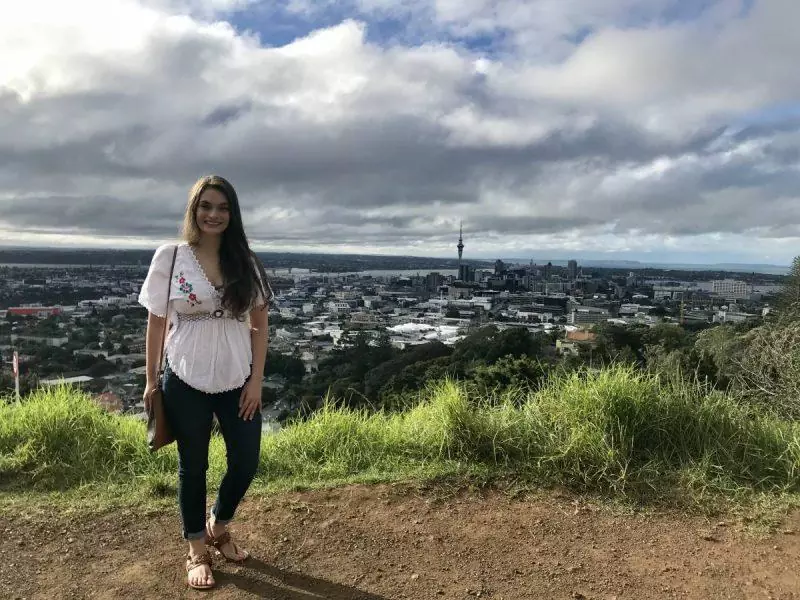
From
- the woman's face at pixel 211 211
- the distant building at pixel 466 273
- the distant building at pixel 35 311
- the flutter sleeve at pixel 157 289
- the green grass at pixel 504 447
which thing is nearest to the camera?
the flutter sleeve at pixel 157 289

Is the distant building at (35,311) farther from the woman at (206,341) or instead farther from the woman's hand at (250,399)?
the woman's hand at (250,399)

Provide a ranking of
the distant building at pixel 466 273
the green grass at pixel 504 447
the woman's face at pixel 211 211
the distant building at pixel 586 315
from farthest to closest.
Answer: the distant building at pixel 466 273 → the distant building at pixel 586 315 → the green grass at pixel 504 447 → the woman's face at pixel 211 211

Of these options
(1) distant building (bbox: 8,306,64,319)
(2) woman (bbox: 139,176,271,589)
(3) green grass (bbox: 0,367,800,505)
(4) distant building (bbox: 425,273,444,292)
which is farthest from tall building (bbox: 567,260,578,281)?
(2) woman (bbox: 139,176,271,589)

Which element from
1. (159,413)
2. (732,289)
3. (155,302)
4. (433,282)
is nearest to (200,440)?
(159,413)

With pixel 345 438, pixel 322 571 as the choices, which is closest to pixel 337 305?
pixel 345 438

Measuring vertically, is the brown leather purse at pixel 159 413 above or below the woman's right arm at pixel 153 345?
below

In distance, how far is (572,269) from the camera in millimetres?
31391

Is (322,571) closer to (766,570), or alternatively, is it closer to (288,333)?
(766,570)

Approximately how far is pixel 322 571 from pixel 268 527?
527 mm

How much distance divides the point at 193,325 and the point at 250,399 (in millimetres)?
392

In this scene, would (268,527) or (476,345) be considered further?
(476,345)

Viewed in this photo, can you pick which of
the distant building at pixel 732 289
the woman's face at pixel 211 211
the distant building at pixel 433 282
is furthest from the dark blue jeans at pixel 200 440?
the distant building at pixel 433 282

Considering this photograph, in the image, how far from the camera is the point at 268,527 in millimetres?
3111

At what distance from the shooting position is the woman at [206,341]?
2.46m
